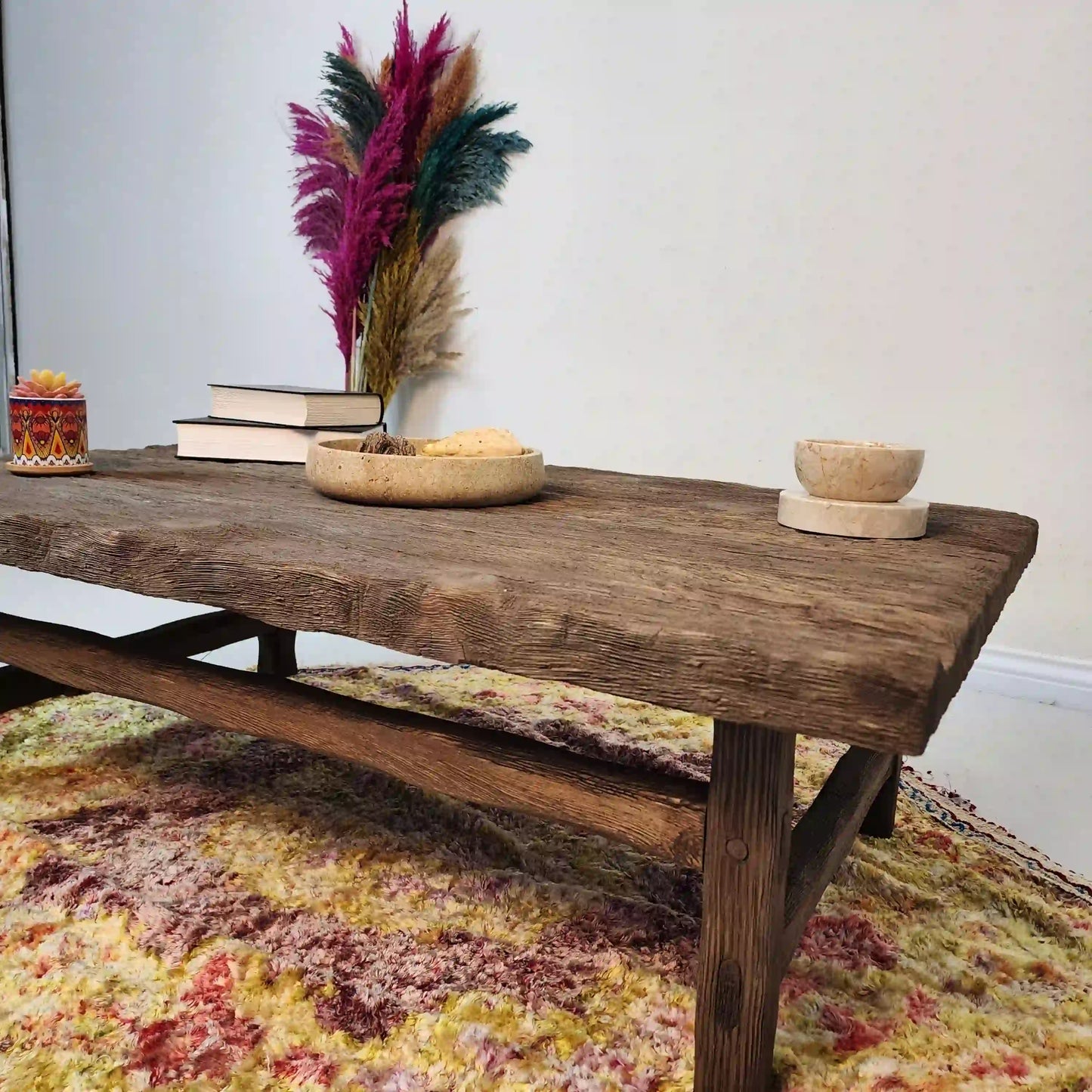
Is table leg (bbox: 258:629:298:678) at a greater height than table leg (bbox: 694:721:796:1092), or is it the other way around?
table leg (bbox: 694:721:796:1092)

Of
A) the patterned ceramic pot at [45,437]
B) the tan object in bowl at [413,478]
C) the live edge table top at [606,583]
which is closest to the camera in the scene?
the live edge table top at [606,583]

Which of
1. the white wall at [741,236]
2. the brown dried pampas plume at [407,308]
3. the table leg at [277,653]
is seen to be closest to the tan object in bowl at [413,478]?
the table leg at [277,653]

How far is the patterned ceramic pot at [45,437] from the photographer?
122cm

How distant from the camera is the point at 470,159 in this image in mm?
2393

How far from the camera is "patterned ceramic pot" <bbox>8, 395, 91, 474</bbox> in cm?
122

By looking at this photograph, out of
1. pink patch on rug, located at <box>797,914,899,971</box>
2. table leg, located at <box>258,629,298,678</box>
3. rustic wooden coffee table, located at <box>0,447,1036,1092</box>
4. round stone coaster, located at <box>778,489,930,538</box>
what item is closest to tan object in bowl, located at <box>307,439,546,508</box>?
rustic wooden coffee table, located at <box>0,447,1036,1092</box>

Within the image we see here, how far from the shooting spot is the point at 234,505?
1045mm

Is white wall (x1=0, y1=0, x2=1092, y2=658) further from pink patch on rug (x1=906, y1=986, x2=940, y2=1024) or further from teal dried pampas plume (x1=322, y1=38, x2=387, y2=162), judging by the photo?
pink patch on rug (x1=906, y1=986, x2=940, y2=1024)

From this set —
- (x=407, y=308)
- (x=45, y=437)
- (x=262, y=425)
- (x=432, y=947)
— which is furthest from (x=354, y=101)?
(x=432, y=947)

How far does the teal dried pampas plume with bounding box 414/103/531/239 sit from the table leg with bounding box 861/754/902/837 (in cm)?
170

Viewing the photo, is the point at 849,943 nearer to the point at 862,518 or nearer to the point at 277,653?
the point at 862,518

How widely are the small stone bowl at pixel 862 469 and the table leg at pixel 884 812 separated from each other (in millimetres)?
443

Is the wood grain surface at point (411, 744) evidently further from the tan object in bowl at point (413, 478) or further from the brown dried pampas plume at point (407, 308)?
the brown dried pampas plume at point (407, 308)

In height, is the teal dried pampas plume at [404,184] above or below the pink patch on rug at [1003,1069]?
above
